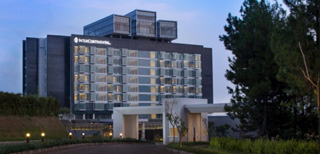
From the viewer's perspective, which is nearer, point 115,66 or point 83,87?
point 83,87

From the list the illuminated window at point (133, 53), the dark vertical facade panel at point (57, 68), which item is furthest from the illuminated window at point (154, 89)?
the dark vertical facade panel at point (57, 68)

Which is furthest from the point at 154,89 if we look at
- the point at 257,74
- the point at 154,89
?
the point at 257,74

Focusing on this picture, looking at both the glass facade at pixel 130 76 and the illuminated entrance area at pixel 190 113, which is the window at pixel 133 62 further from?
the illuminated entrance area at pixel 190 113

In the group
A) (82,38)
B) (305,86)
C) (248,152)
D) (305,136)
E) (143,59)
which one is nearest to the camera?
(305,86)

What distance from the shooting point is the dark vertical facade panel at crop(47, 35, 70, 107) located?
112 meters

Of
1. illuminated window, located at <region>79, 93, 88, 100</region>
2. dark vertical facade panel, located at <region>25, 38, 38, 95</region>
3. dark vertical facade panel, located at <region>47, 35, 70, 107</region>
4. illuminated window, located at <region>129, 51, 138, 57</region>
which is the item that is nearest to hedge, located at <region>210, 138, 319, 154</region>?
illuminated window, located at <region>79, 93, 88, 100</region>

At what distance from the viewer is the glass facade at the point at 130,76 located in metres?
111

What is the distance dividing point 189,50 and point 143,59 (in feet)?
49.7

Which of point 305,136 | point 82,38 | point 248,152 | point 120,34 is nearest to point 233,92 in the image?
point 305,136

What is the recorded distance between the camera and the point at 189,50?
12800 cm

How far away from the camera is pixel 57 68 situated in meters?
113

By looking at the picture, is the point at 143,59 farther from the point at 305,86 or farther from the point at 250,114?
the point at 305,86

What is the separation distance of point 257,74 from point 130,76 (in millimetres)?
87262

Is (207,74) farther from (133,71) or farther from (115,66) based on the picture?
(115,66)
